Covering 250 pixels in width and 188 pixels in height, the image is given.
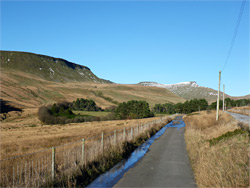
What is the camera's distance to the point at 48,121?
83312 mm

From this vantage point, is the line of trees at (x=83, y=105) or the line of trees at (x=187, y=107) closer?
the line of trees at (x=83, y=105)

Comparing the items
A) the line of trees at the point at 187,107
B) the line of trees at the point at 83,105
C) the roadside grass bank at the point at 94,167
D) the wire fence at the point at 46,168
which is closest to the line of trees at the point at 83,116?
the line of trees at the point at 83,105

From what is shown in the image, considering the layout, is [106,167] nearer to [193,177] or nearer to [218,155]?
[193,177]

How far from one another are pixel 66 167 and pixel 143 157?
18.8ft

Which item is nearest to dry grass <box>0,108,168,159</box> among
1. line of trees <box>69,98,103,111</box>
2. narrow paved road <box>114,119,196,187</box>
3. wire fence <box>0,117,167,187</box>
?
wire fence <box>0,117,167,187</box>

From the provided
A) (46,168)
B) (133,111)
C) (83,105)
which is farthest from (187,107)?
(46,168)

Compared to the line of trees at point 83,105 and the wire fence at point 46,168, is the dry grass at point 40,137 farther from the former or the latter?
the line of trees at point 83,105

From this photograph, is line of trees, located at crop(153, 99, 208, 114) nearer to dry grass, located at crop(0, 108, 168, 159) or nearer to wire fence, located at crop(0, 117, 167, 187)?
dry grass, located at crop(0, 108, 168, 159)

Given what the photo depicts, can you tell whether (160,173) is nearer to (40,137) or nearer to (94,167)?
(94,167)

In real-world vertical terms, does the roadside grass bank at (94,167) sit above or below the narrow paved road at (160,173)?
above

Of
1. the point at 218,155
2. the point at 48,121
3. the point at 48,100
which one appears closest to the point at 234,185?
the point at 218,155

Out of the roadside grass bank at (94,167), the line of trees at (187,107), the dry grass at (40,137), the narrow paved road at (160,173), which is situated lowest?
the dry grass at (40,137)

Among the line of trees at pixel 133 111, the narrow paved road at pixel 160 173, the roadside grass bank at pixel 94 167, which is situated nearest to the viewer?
the roadside grass bank at pixel 94 167

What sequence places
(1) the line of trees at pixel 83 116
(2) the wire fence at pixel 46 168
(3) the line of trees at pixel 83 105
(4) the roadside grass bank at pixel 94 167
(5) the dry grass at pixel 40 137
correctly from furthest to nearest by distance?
(3) the line of trees at pixel 83 105
(1) the line of trees at pixel 83 116
(5) the dry grass at pixel 40 137
(4) the roadside grass bank at pixel 94 167
(2) the wire fence at pixel 46 168
